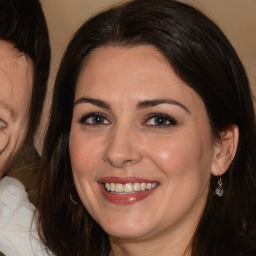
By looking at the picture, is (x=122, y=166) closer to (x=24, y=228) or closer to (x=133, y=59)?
(x=133, y=59)

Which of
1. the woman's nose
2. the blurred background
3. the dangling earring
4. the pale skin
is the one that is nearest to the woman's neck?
the pale skin

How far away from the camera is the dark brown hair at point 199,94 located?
1.68m

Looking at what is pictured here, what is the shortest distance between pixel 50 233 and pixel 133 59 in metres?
0.64

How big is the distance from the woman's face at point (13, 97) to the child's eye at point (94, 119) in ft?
0.68

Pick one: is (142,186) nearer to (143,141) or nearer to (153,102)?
(143,141)

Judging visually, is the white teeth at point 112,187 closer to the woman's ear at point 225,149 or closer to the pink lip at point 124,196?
the pink lip at point 124,196

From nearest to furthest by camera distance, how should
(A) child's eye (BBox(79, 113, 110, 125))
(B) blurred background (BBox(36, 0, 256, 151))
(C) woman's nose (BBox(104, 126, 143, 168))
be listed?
(C) woman's nose (BBox(104, 126, 143, 168)), (A) child's eye (BBox(79, 113, 110, 125)), (B) blurred background (BBox(36, 0, 256, 151))

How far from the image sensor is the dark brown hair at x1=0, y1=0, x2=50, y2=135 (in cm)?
179

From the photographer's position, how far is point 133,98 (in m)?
1.63

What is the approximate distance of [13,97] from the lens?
71.4 inches

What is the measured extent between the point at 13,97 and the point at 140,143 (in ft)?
1.38

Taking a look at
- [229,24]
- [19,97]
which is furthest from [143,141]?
[229,24]

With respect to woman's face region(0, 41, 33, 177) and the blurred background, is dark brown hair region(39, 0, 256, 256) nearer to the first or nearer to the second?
woman's face region(0, 41, 33, 177)

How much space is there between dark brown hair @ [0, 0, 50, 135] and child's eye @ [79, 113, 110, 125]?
22 cm
